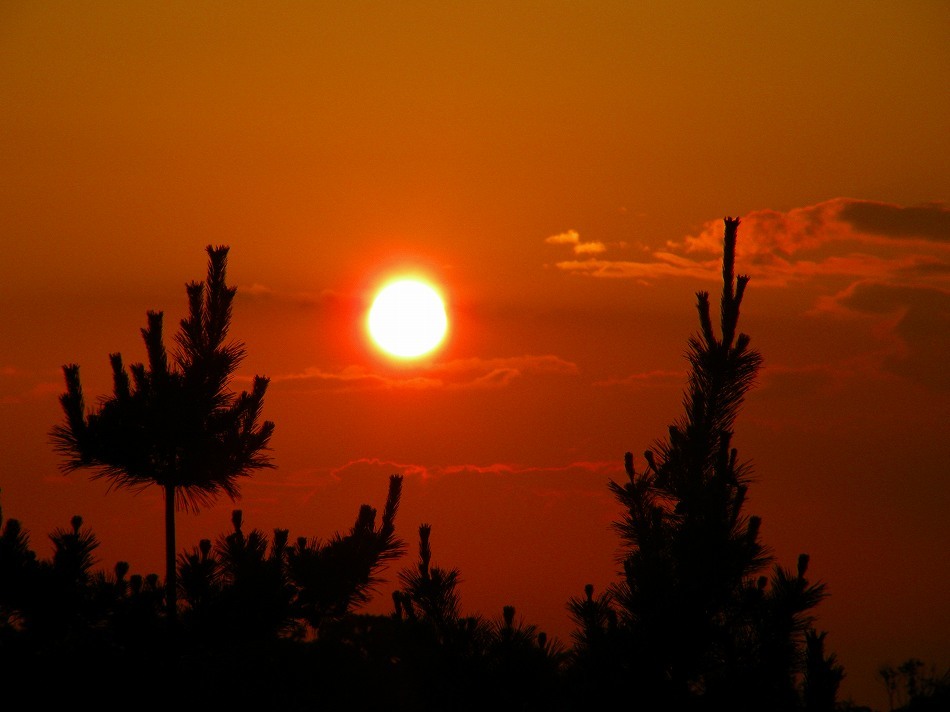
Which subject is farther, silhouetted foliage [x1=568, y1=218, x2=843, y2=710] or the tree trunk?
the tree trunk

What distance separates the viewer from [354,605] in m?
16.3

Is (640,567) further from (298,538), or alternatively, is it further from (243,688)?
(298,538)

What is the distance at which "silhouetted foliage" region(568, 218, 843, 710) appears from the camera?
328 inches

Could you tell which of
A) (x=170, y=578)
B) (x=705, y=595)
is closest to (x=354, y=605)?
(x=170, y=578)

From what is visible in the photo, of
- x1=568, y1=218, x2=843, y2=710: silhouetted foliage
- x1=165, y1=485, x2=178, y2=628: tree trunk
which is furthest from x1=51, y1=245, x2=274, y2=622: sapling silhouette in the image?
x1=568, y1=218, x2=843, y2=710: silhouetted foliage

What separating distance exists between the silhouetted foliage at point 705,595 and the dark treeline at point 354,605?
2 cm

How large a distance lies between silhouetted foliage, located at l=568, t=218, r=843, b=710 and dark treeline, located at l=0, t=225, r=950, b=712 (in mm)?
18

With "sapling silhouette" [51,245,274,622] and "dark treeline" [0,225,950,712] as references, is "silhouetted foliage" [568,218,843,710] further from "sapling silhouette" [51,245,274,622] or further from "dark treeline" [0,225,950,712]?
"sapling silhouette" [51,245,274,622]

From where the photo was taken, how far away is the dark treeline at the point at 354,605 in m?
8.62

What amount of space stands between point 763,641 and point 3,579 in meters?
10.6

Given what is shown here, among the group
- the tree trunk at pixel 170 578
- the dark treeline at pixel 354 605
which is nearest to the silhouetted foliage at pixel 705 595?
the dark treeline at pixel 354 605

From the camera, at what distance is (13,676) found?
13.2 meters

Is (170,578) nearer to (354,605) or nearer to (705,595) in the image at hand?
(354,605)

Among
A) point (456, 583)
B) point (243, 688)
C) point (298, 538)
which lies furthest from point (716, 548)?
point (298, 538)
